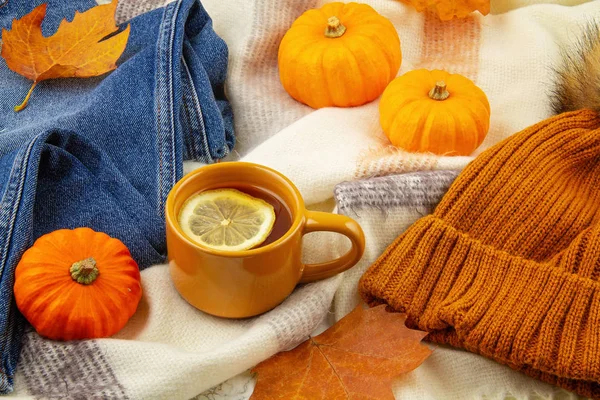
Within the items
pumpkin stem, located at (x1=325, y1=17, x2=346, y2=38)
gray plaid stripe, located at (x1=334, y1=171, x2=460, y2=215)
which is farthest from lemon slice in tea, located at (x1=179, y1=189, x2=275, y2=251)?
pumpkin stem, located at (x1=325, y1=17, x2=346, y2=38)

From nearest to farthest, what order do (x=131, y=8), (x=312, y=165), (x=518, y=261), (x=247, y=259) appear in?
(x=247, y=259), (x=518, y=261), (x=312, y=165), (x=131, y=8)

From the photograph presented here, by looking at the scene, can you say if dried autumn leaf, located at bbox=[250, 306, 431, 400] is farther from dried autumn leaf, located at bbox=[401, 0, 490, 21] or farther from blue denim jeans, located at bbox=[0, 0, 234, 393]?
dried autumn leaf, located at bbox=[401, 0, 490, 21]

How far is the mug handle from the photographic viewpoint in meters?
0.86

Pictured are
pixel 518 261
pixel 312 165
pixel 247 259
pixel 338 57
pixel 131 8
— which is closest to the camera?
pixel 247 259

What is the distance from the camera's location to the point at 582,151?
1.03m

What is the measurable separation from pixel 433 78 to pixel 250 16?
0.37 m

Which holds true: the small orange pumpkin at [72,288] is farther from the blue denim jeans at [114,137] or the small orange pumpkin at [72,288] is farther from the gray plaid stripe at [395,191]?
the gray plaid stripe at [395,191]

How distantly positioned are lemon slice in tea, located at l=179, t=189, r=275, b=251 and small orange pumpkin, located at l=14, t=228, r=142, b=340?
4.3 inches

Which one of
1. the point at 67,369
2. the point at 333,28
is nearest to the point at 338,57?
the point at 333,28

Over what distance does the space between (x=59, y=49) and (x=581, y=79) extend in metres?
0.87

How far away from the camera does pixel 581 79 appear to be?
1.10m

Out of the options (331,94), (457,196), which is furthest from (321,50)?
(457,196)

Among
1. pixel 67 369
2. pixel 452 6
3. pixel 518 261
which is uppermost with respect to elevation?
pixel 452 6

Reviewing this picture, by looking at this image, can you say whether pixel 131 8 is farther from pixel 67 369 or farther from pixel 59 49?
pixel 67 369
